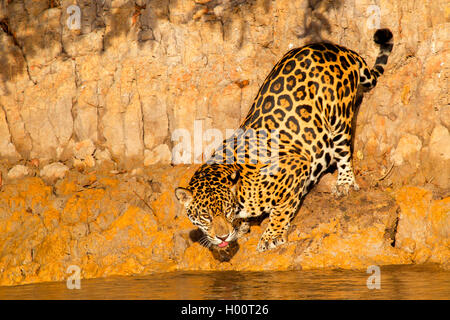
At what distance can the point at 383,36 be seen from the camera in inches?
385

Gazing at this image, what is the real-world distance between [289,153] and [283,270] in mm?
1559

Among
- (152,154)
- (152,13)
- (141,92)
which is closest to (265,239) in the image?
(152,154)

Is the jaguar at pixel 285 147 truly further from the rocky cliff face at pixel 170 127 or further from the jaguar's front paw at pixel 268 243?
the rocky cliff face at pixel 170 127

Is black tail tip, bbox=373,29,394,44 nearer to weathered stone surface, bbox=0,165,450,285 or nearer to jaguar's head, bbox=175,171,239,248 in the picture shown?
weathered stone surface, bbox=0,165,450,285

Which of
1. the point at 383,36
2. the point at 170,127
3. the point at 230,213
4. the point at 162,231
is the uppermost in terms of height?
the point at 383,36

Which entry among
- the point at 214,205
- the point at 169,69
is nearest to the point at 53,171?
the point at 169,69

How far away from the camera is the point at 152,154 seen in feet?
34.6

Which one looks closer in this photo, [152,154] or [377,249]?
[377,249]

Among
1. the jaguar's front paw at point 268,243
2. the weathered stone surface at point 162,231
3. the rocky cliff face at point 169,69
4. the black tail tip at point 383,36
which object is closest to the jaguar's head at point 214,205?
the jaguar's front paw at point 268,243

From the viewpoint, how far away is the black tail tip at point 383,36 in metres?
9.77

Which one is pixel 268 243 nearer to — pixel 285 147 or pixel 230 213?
pixel 230 213

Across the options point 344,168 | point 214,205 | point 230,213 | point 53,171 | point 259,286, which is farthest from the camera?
point 53,171

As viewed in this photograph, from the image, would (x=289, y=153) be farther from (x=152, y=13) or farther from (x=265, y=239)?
(x=152, y=13)

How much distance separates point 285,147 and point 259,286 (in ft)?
7.20
